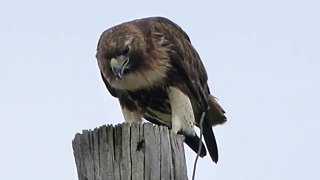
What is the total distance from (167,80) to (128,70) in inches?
16.6

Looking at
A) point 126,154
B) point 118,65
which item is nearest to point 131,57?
point 118,65

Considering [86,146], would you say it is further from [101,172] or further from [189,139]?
[189,139]

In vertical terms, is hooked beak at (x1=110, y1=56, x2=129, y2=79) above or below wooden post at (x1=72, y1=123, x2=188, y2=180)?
above

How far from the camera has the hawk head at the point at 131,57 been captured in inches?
231

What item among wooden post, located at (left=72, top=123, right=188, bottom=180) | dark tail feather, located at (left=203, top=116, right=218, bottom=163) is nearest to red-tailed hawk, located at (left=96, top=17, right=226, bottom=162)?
dark tail feather, located at (left=203, top=116, right=218, bottom=163)

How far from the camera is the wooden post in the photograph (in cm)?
318

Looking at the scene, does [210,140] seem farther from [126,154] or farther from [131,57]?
[126,154]

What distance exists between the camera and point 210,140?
6668 millimetres

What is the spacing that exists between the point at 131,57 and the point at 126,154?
9.40 ft

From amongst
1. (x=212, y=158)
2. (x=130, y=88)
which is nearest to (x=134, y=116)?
(x=130, y=88)

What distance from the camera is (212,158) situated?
6.46 metres

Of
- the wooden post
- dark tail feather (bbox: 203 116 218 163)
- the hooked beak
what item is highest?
Result: the hooked beak

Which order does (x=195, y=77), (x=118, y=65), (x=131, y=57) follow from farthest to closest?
1. (x=195, y=77)
2. (x=131, y=57)
3. (x=118, y=65)

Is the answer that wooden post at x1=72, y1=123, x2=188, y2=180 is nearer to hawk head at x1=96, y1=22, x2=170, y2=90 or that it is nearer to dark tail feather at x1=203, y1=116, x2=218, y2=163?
hawk head at x1=96, y1=22, x2=170, y2=90
